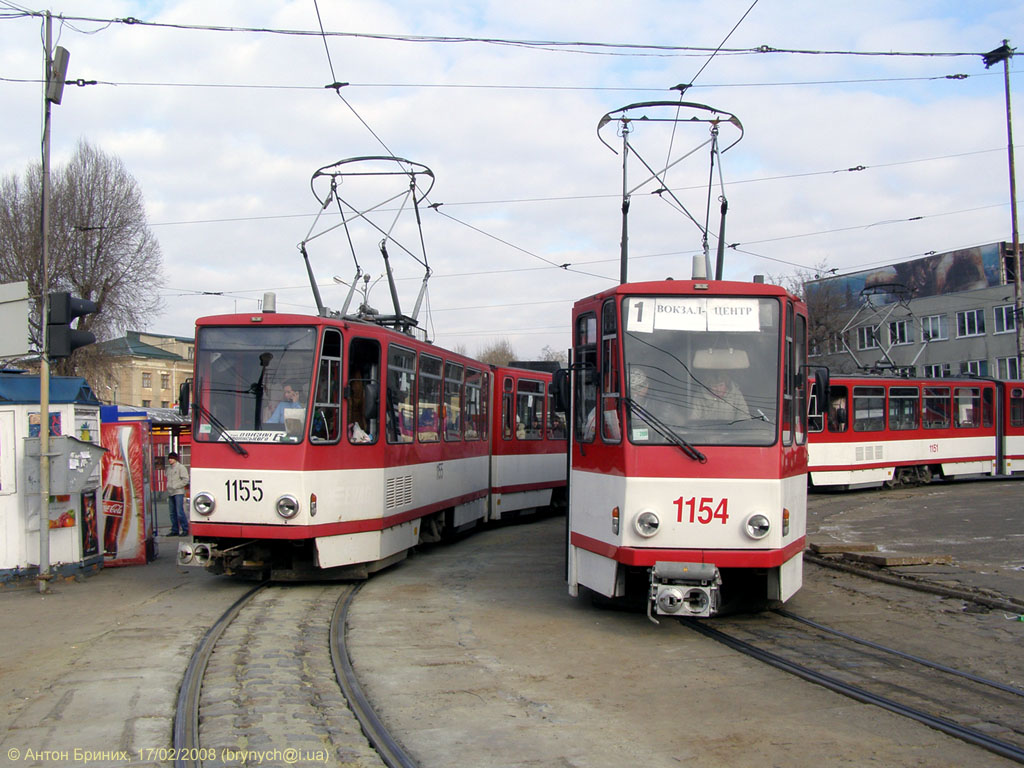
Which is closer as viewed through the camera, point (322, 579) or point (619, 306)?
point (619, 306)

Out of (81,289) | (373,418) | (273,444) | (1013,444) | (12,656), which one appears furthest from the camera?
(81,289)

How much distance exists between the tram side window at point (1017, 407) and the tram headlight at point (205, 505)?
26177 millimetres

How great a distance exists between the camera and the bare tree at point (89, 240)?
33.1m

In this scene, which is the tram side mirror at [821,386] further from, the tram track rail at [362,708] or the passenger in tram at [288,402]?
the passenger in tram at [288,402]

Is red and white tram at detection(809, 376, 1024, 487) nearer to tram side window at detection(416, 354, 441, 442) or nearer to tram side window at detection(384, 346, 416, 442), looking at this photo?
tram side window at detection(416, 354, 441, 442)

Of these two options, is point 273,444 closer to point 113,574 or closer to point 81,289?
point 113,574

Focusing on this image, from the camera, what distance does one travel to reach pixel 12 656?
772 centimetres

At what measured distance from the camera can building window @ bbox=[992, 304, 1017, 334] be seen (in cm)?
4884

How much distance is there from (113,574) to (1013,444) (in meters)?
26.4

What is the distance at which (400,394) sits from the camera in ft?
39.2

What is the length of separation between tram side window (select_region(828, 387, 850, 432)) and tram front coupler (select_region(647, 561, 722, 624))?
17596mm

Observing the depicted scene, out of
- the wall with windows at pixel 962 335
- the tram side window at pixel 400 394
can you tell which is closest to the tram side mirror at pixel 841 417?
the tram side window at pixel 400 394

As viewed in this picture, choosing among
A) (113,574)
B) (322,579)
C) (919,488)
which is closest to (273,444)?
(322,579)

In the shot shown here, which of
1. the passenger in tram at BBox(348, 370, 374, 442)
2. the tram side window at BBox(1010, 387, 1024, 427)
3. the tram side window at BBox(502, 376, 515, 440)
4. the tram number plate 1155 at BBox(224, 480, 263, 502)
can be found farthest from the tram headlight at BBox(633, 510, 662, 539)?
the tram side window at BBox(1010, 387, 1024, 427)
